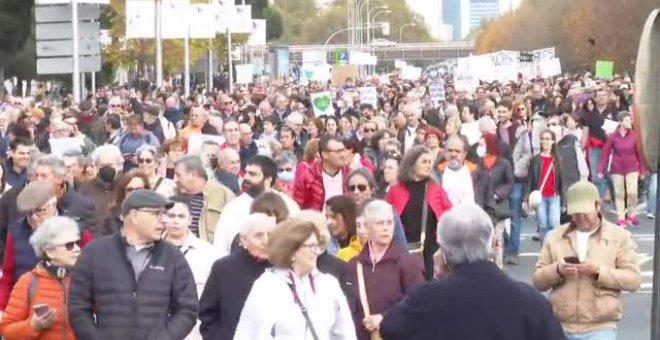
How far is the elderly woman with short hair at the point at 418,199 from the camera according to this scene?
567 inches

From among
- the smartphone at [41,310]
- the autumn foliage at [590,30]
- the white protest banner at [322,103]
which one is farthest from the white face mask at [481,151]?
the autumn foliage at [590,30]

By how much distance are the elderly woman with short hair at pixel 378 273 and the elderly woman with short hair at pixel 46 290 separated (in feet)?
4.89

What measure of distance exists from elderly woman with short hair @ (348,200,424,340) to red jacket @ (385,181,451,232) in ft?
12.6

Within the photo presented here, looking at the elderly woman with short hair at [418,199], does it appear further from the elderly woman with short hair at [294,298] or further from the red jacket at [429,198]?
the elderly woman with short hair at [294,298]

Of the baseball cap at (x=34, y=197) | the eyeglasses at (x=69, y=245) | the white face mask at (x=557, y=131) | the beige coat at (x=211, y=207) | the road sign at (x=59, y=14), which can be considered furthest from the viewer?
the road sign at (x=59, y=14)

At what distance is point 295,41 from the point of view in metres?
182

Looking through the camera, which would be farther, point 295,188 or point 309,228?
point 295,188

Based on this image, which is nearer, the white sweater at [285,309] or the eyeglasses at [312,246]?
the white sweater at [285,309]

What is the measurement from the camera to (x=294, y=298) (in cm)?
855

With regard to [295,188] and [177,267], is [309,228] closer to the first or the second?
[177,267]

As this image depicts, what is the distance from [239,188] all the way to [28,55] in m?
54.7

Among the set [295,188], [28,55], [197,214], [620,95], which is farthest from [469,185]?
[28,55]

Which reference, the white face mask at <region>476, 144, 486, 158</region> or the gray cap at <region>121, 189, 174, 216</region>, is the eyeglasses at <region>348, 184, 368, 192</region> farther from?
the white face mask at <region>476, 144, 486, 158</region>

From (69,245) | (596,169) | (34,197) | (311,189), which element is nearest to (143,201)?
(69,245)
